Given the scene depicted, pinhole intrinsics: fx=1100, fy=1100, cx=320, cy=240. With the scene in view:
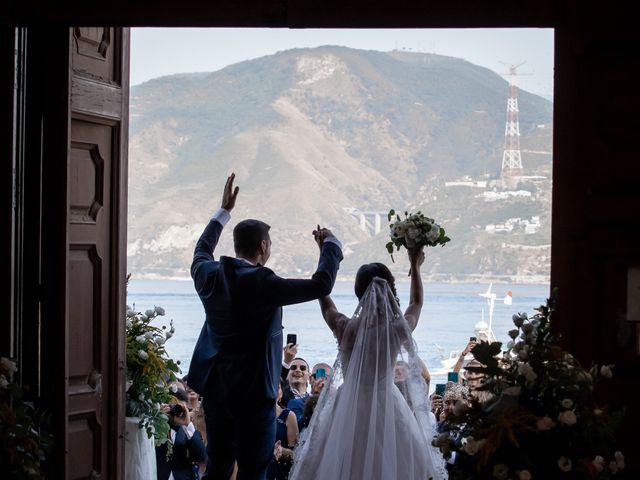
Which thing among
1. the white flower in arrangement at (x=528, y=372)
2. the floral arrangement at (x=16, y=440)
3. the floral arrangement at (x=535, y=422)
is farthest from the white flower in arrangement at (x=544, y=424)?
the floral arrangement at (x=16, y=440)

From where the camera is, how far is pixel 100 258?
15.6 ft

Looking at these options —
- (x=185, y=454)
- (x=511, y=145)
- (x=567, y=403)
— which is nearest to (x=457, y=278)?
(x=511, y=145)

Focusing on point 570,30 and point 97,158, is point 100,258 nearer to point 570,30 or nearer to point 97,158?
point 97,158

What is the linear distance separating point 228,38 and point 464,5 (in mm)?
58385

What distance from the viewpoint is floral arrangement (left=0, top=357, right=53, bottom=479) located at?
3.55 meters

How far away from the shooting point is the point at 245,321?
513cm

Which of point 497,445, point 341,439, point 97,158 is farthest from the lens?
point 341,439

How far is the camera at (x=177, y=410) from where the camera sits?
6.59 m

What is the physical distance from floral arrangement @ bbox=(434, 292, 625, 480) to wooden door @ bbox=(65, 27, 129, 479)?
1850 mm

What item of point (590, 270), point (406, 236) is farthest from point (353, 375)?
point (590, 270)

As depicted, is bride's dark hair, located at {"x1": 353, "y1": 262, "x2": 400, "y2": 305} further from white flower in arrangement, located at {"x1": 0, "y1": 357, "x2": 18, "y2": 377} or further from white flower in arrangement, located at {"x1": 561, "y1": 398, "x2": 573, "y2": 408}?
white flower in arrangement, located at {"x1": 561, "y1": 398, "x2": 573, "y2": 408}

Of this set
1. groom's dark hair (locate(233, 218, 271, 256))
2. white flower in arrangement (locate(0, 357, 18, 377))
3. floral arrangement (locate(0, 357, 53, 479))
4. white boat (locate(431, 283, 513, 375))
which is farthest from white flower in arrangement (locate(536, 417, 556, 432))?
groom's dark hair (locate(233, 218, 271, 256))

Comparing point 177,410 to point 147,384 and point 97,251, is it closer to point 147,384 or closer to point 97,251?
Result: point 147,384

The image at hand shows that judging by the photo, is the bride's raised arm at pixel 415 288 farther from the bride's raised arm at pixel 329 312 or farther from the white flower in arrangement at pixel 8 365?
the white flower in arrangement at pixel 8 365
